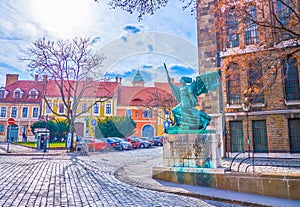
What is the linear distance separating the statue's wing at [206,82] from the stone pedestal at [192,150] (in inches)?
68.1

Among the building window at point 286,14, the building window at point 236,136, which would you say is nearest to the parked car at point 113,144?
the building window at point 236,136

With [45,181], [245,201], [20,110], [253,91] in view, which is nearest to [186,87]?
[253,91]

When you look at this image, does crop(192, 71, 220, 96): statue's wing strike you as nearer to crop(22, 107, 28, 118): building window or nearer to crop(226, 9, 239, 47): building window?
crop(226, 9, 239, 47): building window

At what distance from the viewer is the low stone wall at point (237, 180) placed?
5.70 m

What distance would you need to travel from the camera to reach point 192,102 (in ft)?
28.4

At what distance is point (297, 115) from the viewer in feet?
50.4

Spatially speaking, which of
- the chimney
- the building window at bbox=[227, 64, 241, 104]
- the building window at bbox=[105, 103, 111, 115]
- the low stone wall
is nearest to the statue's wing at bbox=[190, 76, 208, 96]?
the low stone wall

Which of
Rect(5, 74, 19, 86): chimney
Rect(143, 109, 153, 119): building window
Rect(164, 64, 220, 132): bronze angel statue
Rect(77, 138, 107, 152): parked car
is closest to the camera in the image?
Rect(164, 64, 220, 132): bronze angel statue

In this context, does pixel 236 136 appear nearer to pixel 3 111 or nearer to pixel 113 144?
pixel 113 144

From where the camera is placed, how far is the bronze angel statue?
842 cm

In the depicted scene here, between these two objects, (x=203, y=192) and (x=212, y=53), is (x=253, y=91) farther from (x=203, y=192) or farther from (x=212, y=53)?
(x=212, y=53)

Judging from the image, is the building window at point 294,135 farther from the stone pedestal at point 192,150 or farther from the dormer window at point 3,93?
the dormer window at point 3,93

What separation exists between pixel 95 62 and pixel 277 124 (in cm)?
1488

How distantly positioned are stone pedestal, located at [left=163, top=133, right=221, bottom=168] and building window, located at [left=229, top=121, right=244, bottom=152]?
31.4ft
